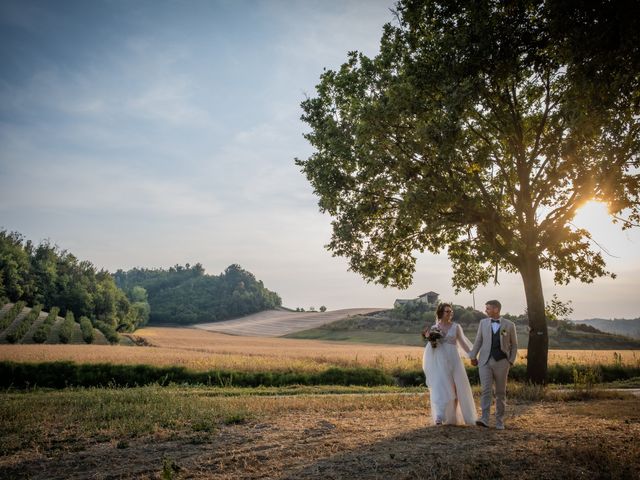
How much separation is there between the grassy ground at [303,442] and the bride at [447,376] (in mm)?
523

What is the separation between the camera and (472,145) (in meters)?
17.4

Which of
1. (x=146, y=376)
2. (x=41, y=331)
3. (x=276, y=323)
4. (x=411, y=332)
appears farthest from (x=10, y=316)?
(x=411, y=332)

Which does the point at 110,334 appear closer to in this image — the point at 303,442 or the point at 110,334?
the point at 110,334

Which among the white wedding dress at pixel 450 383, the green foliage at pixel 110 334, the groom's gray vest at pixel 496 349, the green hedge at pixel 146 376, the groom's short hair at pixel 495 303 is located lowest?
the green foliage at pixel 110 334

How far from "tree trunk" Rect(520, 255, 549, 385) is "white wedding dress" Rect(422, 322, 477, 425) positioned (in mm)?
8148

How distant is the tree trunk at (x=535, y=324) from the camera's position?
52.2ft

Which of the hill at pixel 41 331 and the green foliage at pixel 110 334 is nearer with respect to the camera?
the hill at pixel 41 331

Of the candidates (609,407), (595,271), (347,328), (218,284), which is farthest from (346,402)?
(218,284)

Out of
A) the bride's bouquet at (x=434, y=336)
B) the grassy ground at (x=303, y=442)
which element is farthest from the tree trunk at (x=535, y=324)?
the bride's bouquet at (x=434, y=336)

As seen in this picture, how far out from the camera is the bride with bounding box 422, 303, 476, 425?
9.13 metres

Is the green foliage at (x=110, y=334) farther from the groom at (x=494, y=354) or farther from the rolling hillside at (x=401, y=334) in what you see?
the groom at (x=494, y=354)

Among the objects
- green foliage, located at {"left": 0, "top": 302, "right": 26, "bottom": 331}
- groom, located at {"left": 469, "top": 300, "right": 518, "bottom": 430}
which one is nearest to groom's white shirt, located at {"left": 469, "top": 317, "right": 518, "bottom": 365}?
groom, located at {"left": 469, "top": 300, "right": 518, "bottom": 430}

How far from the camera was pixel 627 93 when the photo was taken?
10.1 metres

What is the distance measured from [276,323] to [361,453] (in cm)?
10240
